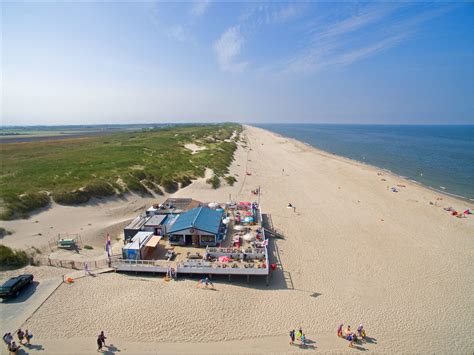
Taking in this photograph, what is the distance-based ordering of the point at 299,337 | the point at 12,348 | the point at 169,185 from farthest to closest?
the point at 169,185, the point at 299,337, the point at 12,348

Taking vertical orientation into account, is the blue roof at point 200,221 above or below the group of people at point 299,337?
above

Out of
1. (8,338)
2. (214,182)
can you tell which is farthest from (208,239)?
(214,182)

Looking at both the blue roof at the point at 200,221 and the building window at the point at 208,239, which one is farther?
the building window at the point at 208,239

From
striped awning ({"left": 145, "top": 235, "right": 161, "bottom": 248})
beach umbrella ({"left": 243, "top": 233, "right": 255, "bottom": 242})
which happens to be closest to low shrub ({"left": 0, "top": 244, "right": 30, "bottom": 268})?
striped awning ({"left": 145, "top": 235, "right": 161, "bottom": 248})

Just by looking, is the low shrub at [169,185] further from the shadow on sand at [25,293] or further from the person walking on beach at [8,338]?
the person walking on beach at [8,338]

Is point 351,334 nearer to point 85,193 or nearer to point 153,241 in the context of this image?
point 153,241

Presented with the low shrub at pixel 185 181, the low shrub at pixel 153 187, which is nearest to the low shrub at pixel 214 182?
the low shrub at pixel 185 181
